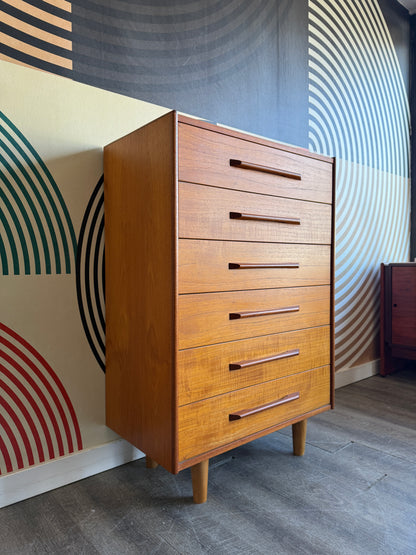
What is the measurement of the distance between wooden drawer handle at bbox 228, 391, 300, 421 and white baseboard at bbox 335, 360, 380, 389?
109 centimetres

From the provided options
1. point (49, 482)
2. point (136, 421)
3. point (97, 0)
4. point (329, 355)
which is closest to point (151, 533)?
point (136, 421)

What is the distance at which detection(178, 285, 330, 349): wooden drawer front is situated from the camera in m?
1.17

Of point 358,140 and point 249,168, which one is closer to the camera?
point 249,168

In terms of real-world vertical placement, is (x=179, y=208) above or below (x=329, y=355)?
above

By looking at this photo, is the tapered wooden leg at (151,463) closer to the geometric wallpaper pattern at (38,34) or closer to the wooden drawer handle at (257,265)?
the wooden drawer handle at (257,265)

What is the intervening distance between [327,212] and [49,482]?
138 cm

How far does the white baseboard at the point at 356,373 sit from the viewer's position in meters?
2.45

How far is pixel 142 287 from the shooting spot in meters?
1.26

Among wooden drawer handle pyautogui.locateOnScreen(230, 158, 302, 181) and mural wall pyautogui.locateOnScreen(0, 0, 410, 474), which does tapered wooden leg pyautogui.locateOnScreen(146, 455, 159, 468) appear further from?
wooden drawer handle pyautogui.locateOnScreen(230, 158, 302, 181)

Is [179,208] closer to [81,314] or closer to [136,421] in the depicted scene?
[81,314]

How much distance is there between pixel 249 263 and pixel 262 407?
0.48 m

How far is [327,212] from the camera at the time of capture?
1.57 metres

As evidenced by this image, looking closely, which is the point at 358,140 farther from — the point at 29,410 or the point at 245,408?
the point at 29,410

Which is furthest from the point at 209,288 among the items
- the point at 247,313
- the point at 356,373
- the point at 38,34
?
the point at 356,373
